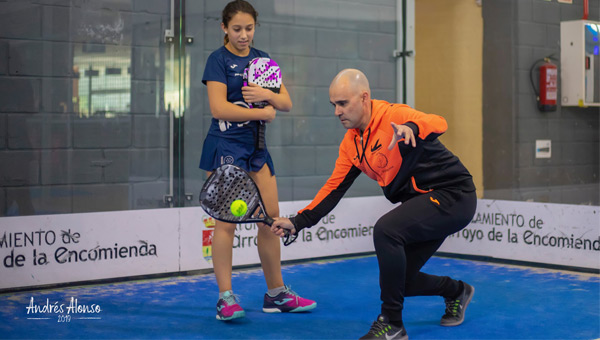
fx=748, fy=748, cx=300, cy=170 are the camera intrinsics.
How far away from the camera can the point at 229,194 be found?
3305mm

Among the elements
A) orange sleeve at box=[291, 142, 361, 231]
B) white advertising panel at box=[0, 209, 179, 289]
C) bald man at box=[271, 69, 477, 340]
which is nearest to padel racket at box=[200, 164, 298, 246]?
bald man at box=[271, 69, 477, 340]

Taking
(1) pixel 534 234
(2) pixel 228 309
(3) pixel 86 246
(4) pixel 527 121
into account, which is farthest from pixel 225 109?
(4) pixel 527 121

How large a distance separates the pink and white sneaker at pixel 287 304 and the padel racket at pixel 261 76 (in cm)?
80

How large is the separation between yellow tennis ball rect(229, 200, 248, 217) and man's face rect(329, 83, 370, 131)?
22.6 inches

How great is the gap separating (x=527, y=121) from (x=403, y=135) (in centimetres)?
318

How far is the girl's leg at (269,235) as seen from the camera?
3.95 m

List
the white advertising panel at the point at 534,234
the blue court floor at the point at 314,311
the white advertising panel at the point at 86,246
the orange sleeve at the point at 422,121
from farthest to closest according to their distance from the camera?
the white advertising panel at the point at 534,234 < the white advertising panel at the point at 86,246 < the blue court floor at the point at 314,311 < the orange sleeve at the point at 422,121

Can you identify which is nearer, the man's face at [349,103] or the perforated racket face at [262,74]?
the man's face at [349,103]

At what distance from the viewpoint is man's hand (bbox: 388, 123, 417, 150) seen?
3043mm

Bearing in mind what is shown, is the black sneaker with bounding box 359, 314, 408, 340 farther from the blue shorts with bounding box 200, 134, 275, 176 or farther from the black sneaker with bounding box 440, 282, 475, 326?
the blue shorts with bounding box 200, 134, 275, 176

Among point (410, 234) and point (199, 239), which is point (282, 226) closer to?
point (410, 234)

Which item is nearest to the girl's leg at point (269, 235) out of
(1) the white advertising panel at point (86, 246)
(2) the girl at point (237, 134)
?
(2) the girl at point (237, 134)

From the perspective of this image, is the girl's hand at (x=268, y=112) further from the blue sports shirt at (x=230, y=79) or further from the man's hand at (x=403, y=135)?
the man's hand at (x=403, y=135)

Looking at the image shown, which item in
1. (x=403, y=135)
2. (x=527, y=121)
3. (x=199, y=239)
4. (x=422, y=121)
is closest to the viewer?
(x=403, y=135)
